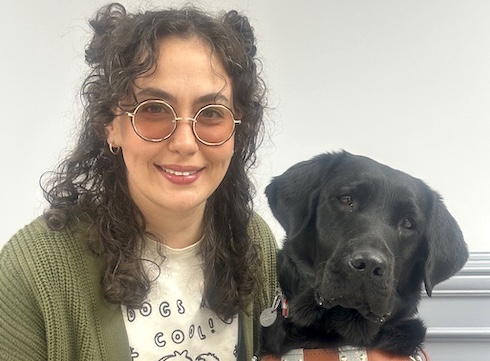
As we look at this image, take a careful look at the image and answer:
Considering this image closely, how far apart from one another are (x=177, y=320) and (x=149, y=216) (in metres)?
0.25

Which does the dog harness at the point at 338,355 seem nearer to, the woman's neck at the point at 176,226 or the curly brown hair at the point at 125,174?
the curly brown hair at the point at 125,174

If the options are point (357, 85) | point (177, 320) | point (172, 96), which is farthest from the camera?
point (357, 85)

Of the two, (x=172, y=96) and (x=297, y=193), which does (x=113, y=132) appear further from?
(x=297, y=193)

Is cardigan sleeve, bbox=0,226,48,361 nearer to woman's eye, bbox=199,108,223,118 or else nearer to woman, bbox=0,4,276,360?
woman, bbox=0,4,276,360

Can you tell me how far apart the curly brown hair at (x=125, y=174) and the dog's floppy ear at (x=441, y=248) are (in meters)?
0.41

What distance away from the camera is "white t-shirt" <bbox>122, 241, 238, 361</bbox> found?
1.02m

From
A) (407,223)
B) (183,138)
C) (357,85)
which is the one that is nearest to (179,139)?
(183,138)

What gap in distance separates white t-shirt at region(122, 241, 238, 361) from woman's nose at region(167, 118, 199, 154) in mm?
284

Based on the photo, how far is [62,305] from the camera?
3.11ft

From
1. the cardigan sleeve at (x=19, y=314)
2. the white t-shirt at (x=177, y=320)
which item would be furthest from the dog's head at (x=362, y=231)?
the cardigan sleeve at (x=19, y=314)

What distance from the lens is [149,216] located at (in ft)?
3.62

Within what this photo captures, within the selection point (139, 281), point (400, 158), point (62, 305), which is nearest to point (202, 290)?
point (139, 281)

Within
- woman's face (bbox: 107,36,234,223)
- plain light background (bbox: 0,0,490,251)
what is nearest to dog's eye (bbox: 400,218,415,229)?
woman's face (bbox: 107,36,234,223)

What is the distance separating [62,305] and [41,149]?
96 centimetres
